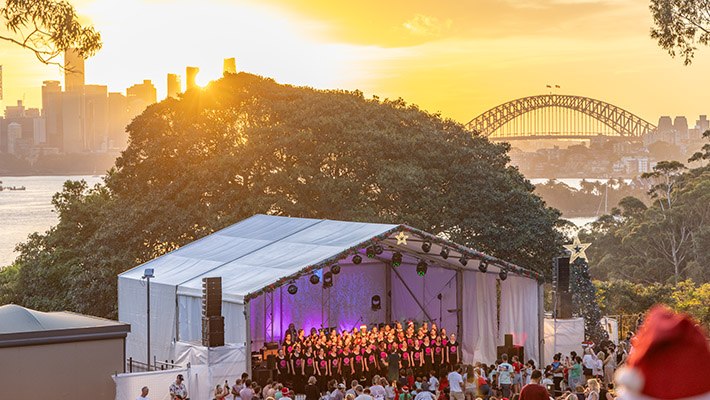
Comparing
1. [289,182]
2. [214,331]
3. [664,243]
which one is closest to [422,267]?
[214,331]

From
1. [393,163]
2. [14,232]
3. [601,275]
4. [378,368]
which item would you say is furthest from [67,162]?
[378,368]


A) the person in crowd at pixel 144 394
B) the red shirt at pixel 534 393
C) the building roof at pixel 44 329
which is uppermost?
the red shirt at pixel 534 393

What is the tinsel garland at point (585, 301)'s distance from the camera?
23.5 meters

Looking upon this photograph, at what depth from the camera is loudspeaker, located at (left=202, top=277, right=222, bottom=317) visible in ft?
51.8

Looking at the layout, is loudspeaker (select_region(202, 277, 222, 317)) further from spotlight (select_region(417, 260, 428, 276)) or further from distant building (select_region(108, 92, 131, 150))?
distant building (select_region(108, 92, 131, 150))

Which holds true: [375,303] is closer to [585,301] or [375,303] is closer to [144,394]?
[585,301]

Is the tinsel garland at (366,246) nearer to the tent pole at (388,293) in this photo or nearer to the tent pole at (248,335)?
the tent pole at (248,335)

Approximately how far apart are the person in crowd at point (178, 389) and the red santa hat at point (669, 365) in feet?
42.5

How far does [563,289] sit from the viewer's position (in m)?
19.8

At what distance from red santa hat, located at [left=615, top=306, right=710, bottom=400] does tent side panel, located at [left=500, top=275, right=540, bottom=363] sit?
18180mm

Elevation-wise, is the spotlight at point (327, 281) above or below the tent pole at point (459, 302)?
above

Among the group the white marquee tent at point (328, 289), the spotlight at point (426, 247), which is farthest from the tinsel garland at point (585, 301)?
the spotlight at point (426, 247)

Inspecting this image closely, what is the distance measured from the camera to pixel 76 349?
14.5 meters

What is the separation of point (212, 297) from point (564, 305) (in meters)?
8.34
